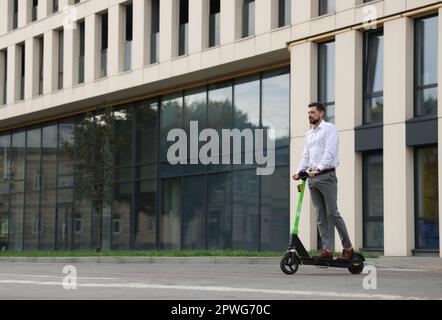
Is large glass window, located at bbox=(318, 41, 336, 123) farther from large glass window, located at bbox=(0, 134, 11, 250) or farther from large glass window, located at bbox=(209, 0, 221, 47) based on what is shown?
large glass window, located at bbox=(0, 134, 11, 250)

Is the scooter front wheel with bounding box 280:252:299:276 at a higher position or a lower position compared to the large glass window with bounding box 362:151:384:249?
lower

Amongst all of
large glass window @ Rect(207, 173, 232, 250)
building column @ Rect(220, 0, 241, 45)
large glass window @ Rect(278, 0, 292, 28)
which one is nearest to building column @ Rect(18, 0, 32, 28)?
building column @ Rect(220, 0, 241, 45)

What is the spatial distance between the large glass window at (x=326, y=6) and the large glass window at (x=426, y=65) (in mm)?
2621

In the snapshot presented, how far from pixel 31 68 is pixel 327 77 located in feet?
50.4

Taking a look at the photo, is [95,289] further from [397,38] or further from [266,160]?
[266,160]

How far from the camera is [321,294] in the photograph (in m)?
7.08

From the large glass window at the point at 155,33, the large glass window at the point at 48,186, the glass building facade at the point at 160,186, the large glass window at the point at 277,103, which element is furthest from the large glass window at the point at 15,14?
the large glass window at the point at 277,103

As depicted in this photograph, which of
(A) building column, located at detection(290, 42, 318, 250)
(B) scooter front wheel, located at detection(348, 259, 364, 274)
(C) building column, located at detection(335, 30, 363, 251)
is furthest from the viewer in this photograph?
(A) building column, located at detection(290, 42, 318, 250)

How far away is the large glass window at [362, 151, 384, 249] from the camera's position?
20344 mm

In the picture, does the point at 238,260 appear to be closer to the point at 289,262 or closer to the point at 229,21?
the point at 289,262

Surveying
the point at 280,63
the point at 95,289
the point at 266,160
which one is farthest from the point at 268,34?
the point at 95,289

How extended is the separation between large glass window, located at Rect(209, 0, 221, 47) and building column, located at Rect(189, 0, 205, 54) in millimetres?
128
